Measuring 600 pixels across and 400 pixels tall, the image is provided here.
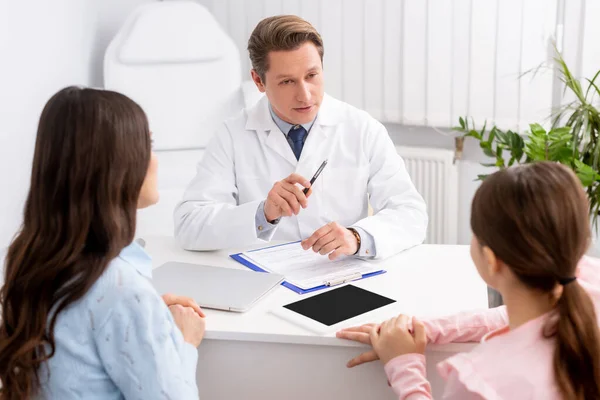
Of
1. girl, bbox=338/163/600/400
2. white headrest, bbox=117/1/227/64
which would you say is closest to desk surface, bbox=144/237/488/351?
girl, bbox=338/163/600/400

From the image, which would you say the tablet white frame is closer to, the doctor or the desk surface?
the desk surface

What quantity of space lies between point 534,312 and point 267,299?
1.97ft

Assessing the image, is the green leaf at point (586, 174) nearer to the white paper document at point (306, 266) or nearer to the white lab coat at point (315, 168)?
the white lab coat at point (315, 168)

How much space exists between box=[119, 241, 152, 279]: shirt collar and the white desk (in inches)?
9.4

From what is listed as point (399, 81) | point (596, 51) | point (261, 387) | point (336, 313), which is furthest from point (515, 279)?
point (399, 81)

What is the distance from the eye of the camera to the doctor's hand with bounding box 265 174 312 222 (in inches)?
68.4

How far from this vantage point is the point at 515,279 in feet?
3.51

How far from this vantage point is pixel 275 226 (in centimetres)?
189

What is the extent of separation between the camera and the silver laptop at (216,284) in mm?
1479

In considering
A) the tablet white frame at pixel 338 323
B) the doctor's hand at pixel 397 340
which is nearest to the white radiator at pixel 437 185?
the tablet white frame at pixel 338 323

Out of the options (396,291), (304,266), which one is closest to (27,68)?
(304,266)

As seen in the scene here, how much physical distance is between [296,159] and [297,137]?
72 mm

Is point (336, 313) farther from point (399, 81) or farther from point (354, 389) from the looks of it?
point (399, 81)

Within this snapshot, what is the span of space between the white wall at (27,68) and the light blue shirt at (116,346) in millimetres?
1170
